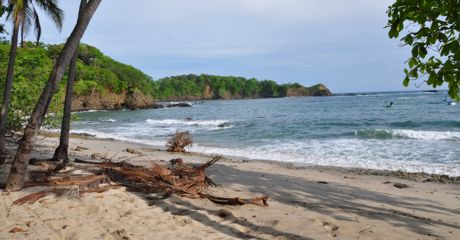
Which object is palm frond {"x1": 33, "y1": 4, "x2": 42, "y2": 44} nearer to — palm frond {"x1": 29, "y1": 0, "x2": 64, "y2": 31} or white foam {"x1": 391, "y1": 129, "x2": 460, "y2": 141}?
palm frond {"x1": 29, "y1": 0, "x2": 64, "y2": 31}

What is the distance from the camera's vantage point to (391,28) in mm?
3939

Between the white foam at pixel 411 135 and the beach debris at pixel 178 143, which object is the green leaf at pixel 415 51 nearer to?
the beach debris at pixel 178 143

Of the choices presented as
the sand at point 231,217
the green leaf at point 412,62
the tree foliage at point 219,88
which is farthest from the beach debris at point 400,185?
the tree foliage at point 219,88

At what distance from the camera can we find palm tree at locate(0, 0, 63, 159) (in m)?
9.03

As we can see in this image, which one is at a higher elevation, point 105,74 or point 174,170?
point 105,74

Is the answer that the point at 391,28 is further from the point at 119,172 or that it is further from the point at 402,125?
the point at 402,125

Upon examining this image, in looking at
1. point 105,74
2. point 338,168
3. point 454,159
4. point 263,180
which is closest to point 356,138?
point 454,159

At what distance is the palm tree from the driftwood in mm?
2910

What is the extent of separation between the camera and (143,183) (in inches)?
265

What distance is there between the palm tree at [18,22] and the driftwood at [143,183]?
2.91 m

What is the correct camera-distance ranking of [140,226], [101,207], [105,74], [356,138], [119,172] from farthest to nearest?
[105,74] < [356,138] < [119,172] < [101,207] < [140,226]

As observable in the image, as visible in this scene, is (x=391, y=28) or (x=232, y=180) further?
(x=232, y=180)

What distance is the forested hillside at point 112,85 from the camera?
1279cm

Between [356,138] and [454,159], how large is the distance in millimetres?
7526
